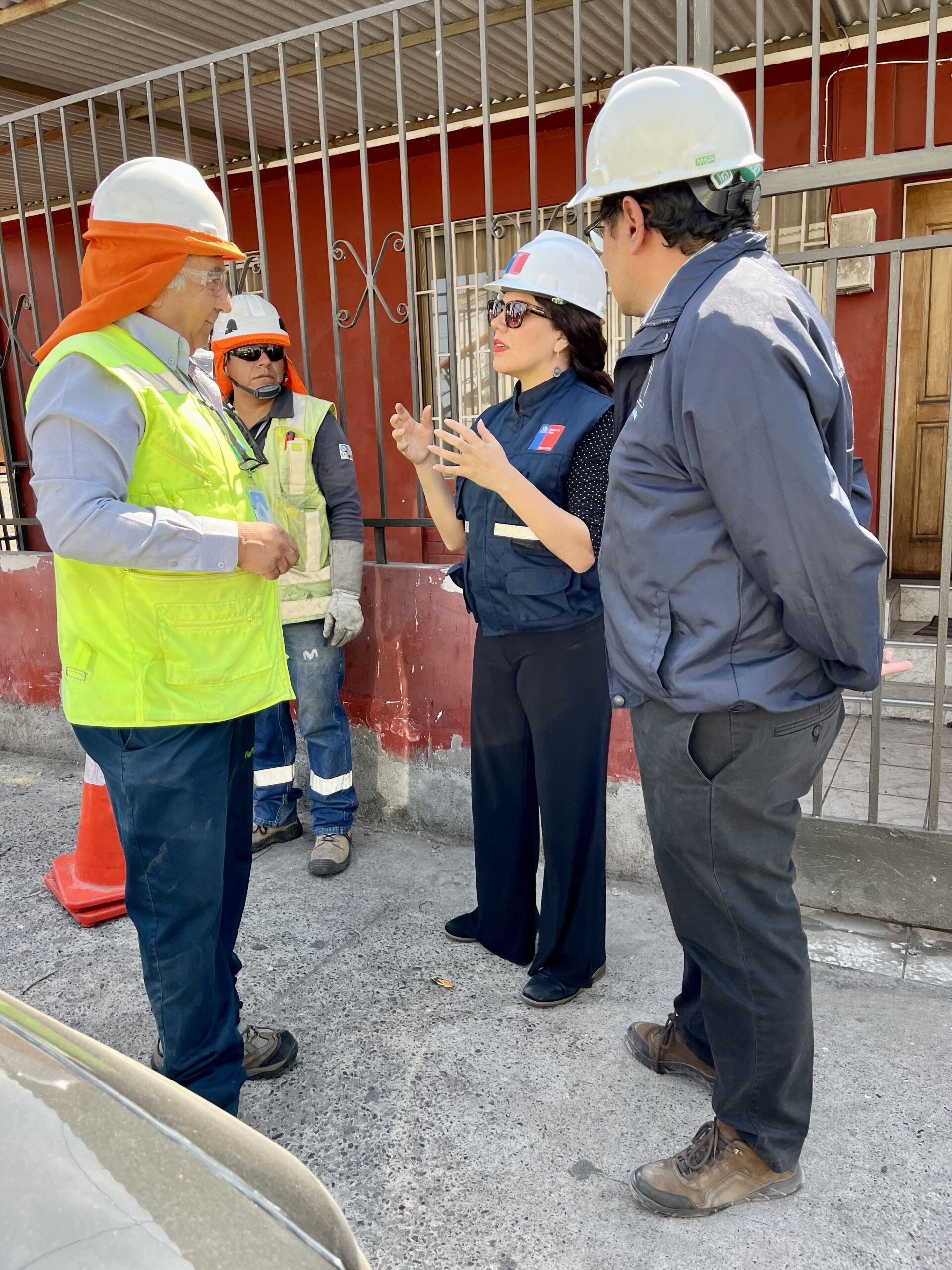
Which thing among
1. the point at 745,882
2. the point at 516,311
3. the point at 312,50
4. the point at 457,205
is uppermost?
the point at 312,50

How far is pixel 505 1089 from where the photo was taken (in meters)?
2.37

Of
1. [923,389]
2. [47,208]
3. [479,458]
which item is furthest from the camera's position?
[923,389]

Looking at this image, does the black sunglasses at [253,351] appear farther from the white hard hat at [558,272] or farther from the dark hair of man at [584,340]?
the dark hair of man at [584,340]

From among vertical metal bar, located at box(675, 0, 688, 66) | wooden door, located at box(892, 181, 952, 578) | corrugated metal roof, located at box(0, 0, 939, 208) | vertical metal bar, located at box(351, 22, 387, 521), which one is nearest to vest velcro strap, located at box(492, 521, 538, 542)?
vertical metal bar, located at box(351, 22, 387, 521)

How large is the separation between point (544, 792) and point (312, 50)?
5.07m

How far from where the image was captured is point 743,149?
1.78 meters

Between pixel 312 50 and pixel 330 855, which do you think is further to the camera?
pixel 312 50

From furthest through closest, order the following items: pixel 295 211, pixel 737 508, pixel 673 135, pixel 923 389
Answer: pixel 923 389 < pixel 295 211 < pixel 673 135 < pixel 737 508

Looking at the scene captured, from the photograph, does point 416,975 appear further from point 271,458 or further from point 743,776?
point 271,458

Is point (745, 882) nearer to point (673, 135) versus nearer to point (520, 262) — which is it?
point (673, 135)

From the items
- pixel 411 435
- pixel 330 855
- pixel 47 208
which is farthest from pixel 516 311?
pixel 47 208

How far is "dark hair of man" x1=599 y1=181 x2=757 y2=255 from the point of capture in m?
1.79

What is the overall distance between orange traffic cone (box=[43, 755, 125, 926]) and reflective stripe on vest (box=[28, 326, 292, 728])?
1435mm

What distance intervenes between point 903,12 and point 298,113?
3.92 m
